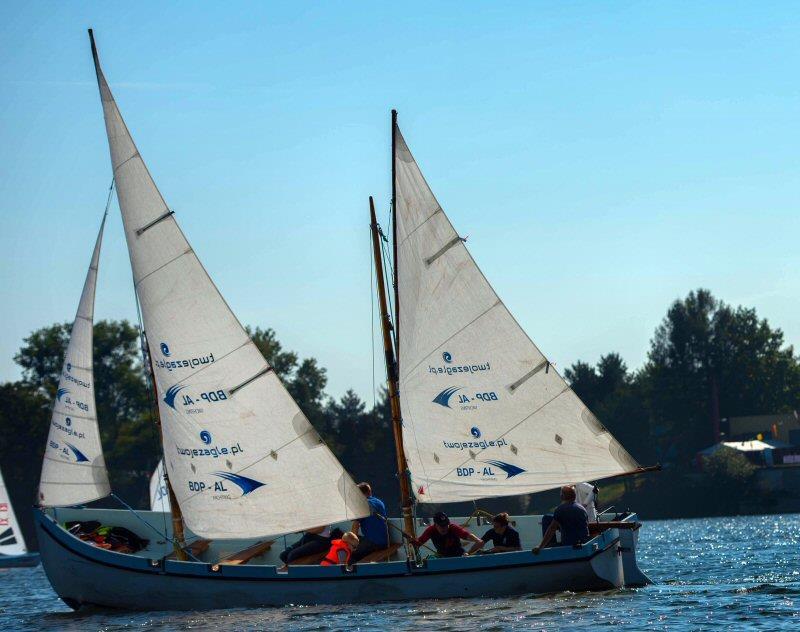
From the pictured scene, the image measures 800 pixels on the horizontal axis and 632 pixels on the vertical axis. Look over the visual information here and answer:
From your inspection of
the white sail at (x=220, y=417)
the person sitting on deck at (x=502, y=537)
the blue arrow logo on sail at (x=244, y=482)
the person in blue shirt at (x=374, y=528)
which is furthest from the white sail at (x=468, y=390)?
the blue arrow logo on sail at (x=244, y=482)

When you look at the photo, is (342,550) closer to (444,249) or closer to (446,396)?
(446,396)

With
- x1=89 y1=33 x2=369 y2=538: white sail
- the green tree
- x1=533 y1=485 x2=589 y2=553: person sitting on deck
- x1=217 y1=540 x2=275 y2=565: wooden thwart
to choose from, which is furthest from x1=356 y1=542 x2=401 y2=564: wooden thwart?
the green tree

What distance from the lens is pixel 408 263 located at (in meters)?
30.0

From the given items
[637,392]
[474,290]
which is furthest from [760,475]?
[474,290]

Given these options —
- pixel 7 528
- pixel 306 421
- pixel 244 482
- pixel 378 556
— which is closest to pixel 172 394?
pixel 244 482

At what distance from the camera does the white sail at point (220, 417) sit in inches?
1144

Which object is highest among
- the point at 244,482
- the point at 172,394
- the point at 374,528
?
the point at 172,394

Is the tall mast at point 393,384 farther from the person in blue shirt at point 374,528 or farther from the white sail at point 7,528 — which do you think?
the white sail at point 7,528

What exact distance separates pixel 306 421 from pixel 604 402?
9709cm

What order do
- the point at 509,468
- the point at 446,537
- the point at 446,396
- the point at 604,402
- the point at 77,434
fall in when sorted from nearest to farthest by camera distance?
1. the point at 446,537
2. the point at 509,468
3. the point at 446,396
4. the point at 77,434
5. the point at 604,402

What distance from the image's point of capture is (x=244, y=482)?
2911cm

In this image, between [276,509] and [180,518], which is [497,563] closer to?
[276,509]

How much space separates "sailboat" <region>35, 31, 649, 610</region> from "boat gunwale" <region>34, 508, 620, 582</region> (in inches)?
1.8

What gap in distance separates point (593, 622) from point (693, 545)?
30.3 m
